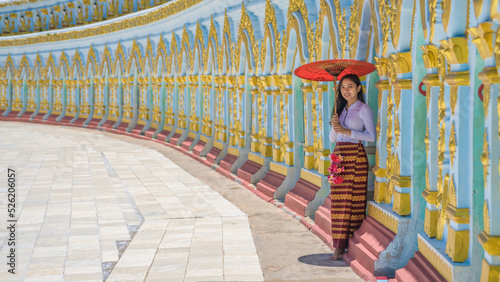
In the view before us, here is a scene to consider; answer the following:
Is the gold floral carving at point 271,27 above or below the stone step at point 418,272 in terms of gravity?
above

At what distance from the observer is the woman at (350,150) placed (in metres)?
6.15

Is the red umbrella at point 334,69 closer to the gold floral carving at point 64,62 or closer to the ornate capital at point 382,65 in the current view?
the ornate capital at point 382,65

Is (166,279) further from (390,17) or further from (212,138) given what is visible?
(212,138)

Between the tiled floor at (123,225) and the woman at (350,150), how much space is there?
0.95m

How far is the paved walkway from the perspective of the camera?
606cm

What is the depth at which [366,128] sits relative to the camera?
242 inches

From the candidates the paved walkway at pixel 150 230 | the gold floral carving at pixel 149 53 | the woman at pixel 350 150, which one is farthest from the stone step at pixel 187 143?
the woman at pixel 350 150

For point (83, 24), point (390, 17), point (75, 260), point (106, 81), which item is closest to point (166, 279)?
point (75, 260)

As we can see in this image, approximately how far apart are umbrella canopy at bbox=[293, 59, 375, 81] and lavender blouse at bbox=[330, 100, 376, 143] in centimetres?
38

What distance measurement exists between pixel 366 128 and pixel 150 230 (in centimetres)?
312

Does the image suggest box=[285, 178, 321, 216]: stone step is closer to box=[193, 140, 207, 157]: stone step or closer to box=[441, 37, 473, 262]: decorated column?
box=[441, 37, 473, 262]: decorated column

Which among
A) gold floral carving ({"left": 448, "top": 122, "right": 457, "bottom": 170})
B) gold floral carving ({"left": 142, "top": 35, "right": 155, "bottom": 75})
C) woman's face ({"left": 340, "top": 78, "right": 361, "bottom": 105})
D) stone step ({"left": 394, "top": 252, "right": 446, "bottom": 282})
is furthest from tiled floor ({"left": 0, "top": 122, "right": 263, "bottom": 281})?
gold floral carving ({"left": 142, "top": 35, "right": 155, "bottom": 75})

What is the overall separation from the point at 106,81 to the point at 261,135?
1541 cm

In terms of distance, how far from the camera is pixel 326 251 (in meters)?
6.89
